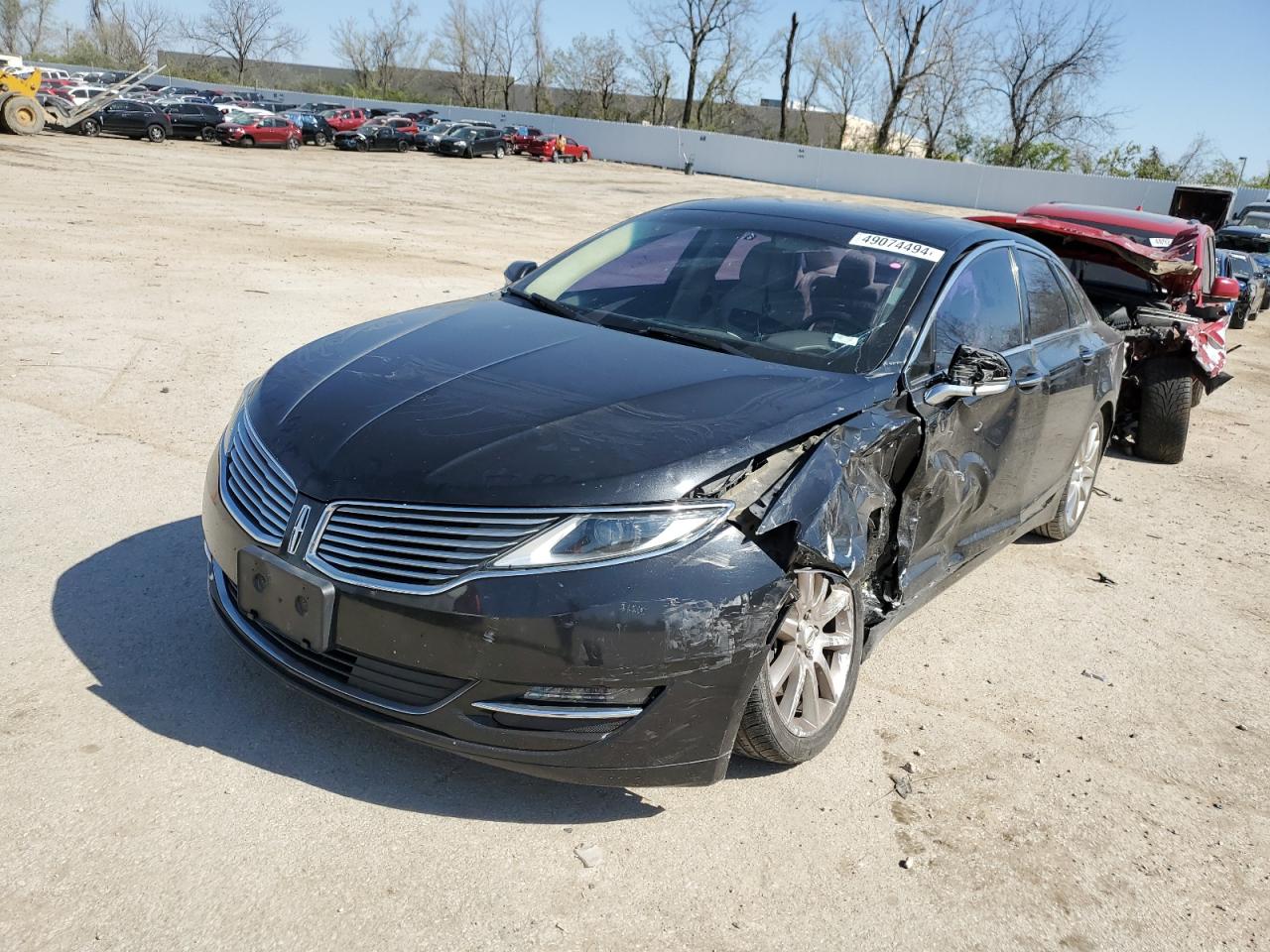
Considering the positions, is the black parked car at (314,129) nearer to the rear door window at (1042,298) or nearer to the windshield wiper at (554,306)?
the windshield wiper at (554,306)

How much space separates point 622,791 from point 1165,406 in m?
6.31

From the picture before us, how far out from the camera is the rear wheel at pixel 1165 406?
7.90 metres

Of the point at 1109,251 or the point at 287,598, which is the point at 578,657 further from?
the point at 1109,251

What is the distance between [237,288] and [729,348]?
8.06m

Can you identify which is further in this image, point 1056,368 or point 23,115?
point 23,115

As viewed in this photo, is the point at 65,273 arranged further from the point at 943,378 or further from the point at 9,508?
the point at 943,378

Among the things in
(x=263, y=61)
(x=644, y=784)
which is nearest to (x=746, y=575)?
(x=644, y=784)

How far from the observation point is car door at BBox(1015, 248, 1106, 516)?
486 cm

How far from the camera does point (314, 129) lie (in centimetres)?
4425

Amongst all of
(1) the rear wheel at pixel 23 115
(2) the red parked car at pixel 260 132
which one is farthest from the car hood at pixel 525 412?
(2) the red parked car at pixel 260 132

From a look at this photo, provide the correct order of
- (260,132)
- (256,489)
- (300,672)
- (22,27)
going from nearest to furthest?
(300,672)
(256,489)
(260,132)
(22,27)

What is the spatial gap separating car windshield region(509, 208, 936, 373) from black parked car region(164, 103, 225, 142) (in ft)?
127

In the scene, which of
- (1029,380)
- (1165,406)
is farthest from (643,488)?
(1165,406)

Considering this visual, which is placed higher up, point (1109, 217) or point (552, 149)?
point (1109, 217)
